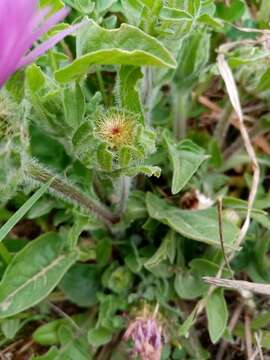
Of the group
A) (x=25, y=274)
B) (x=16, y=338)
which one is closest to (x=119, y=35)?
(x=25, y=274)

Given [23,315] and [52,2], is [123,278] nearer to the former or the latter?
[23,315]

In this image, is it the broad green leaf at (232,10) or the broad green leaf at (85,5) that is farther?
the broad green leaf at (232,10)

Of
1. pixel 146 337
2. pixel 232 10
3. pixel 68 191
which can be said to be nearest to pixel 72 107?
pixel 68 191

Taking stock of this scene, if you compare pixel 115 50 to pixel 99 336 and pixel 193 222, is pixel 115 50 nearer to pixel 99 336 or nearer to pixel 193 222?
pixel 193 222

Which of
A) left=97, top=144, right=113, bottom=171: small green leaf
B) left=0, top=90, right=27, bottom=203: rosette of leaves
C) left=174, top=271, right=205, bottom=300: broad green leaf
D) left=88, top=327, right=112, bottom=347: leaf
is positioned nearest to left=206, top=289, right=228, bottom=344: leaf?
left=174, top=271, right=205, bottom=300: broad green leaf

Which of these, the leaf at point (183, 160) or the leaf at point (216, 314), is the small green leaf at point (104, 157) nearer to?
the leaf at point (183, 160)

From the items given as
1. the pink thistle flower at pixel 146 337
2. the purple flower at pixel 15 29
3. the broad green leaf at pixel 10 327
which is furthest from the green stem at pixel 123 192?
the purple flower at pixel 15 29
